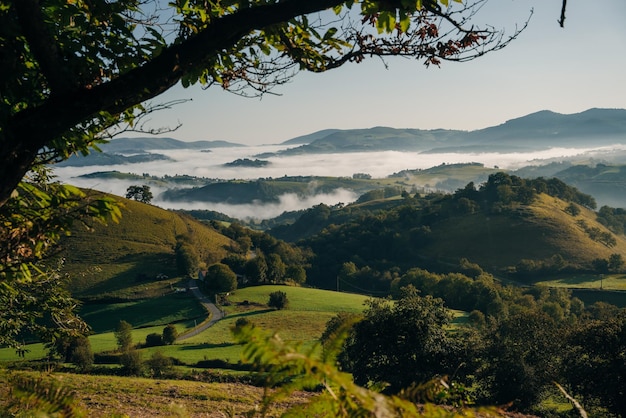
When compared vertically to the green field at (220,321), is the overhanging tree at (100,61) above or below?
above

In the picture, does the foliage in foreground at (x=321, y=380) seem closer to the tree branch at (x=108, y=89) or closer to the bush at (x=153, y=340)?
the tree branch at (x=108, y=89)

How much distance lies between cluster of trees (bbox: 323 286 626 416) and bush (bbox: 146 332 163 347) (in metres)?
42.3

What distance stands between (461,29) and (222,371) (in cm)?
5802

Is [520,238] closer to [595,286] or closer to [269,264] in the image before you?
[595,286]

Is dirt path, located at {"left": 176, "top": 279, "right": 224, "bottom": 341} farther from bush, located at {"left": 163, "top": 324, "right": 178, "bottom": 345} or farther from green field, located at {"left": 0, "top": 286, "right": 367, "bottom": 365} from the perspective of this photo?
bush, located at {"left": 163, "top": 324, "right": 178, "bottom": 345}

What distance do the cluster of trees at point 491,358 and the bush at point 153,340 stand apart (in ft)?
139

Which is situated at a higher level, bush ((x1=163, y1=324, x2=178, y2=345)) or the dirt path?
bush ((x1=163, y1=324, x2=178, y2=345))

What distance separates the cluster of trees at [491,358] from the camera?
38656mm

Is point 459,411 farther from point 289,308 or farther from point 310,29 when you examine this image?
point 289,308

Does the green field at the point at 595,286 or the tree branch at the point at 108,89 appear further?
the green field at the point at 595,286

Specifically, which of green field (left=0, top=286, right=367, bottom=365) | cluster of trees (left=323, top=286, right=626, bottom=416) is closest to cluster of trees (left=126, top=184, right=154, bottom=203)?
green field (left=0, top=286, right=367, bottom=365)

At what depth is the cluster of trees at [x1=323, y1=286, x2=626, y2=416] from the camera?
38.7 metres

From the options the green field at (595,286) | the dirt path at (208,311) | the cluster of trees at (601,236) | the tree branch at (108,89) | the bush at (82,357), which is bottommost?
the green field at (595,286)

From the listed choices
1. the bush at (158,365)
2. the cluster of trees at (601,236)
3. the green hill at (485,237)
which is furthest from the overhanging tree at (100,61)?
the cluster of trees at (601,236)
